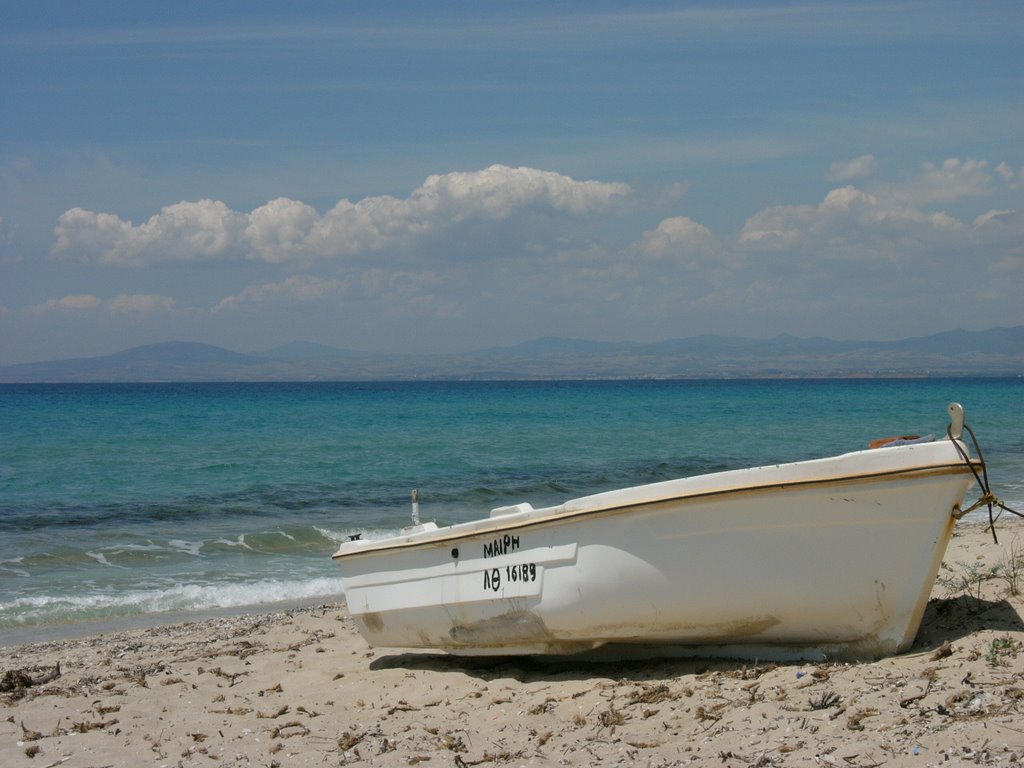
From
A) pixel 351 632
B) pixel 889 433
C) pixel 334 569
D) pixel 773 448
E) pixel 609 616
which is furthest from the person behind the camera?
pixel 889 433

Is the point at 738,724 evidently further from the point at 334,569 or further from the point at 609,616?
the point at 334,569

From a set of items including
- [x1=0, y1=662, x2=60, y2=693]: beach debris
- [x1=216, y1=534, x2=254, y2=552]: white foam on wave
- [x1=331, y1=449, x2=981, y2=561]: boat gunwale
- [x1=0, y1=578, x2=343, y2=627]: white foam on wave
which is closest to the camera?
[x1=331, y1=449, x2=981, y2=561]: boat gunwale

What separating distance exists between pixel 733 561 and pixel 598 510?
858 mm

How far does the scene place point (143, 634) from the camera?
10102 millimetres

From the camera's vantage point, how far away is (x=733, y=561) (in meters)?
6.08

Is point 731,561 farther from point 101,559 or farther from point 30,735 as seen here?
point 101,559

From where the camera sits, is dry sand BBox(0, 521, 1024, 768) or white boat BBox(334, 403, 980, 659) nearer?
dry sand BBox(0, 521, 1024, 768)

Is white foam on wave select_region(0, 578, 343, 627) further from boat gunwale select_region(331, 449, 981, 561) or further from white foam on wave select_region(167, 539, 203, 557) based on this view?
boat gunwale select_region(331, 449, 981, 561)

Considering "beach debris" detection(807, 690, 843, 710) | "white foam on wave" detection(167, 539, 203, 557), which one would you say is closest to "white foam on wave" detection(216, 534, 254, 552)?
"white foam on wave" detection(167, 539, 203, 557)

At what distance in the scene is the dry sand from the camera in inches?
198

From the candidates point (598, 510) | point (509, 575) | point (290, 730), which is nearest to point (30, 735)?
point (290, 730)

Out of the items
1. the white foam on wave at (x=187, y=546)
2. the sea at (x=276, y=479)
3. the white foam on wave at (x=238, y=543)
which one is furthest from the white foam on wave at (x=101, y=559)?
the white foam on wave at (x=238, y=543)

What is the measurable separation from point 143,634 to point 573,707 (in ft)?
18.1

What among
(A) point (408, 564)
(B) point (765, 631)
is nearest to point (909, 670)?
(B) point (765, 631)
